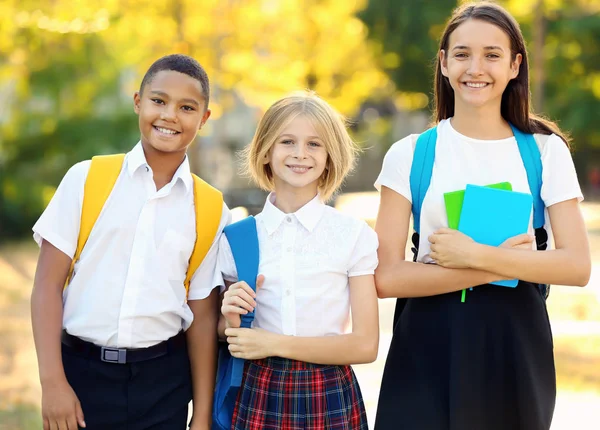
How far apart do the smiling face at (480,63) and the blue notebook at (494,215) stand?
0.34 metres

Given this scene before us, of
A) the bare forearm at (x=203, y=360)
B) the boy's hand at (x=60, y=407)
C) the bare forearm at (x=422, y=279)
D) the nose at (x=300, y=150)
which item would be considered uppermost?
the nose at (x=300, y=150)

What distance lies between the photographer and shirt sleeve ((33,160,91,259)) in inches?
104

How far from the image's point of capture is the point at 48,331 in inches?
103

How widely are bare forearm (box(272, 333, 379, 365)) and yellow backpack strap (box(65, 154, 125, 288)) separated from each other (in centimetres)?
70

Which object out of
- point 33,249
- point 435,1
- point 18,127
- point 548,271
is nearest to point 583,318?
point 548,271

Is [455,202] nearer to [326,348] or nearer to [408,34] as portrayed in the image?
[326,348]

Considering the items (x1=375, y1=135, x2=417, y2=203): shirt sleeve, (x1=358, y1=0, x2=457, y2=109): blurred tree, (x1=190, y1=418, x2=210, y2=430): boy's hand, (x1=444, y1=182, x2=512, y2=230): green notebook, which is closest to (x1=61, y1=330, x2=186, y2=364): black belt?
(x1=190, y1=418, x2=210, y2=430): boy's hand

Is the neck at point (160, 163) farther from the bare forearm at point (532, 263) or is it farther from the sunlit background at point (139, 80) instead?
the sunlit background at point (139, 80)

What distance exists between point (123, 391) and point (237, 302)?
19.4 inches

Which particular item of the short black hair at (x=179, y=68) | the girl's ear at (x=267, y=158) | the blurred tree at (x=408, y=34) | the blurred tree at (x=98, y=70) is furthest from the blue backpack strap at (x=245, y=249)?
the blurred tree at (x=408, y=34)

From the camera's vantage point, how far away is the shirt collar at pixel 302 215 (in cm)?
274

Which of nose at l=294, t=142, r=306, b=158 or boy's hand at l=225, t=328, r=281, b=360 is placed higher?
nose at l=294, t=142, r=306, b=158

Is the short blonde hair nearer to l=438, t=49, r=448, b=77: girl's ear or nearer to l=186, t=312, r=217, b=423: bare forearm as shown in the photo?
l=438, t=49, r=448, b=77: girl's ear

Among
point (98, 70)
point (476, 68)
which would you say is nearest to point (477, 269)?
point (476, 68)
